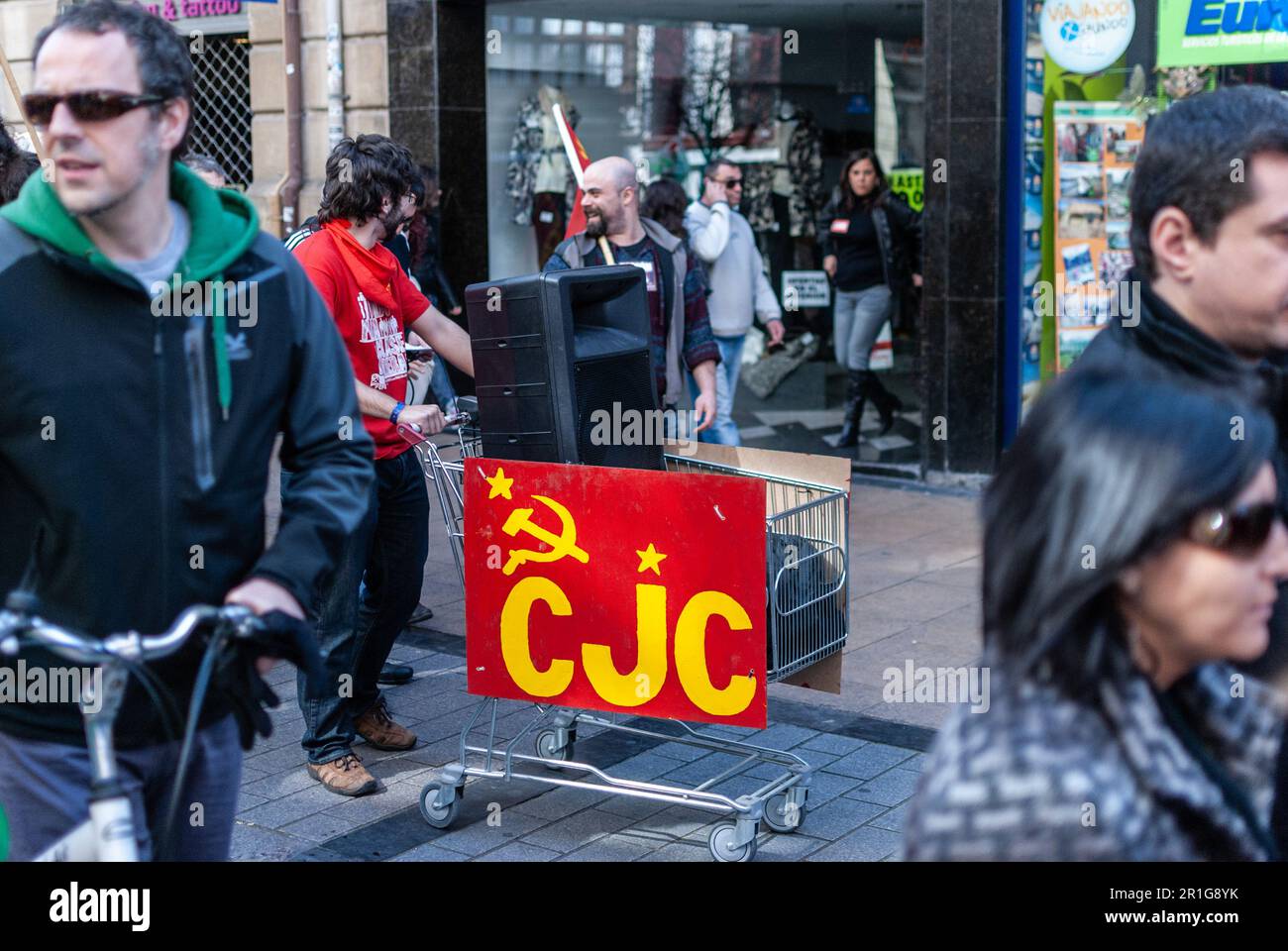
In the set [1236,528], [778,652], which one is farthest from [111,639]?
[778,652]

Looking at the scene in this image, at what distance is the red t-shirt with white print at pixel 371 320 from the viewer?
5.10m

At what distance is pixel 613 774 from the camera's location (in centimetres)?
525

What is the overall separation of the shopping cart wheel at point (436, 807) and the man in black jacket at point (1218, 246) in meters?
2.80

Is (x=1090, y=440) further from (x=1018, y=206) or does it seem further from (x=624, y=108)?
(x=624, y=108)

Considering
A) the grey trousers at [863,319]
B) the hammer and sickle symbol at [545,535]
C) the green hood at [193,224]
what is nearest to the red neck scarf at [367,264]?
the hammer and sickle symbol at [545,535]

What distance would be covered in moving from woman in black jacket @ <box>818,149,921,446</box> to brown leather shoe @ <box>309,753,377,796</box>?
6.56 meters

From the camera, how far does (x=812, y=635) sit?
460cm

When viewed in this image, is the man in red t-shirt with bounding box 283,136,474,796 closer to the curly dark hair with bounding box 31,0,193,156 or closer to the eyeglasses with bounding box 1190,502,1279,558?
the curly dark hair with bounding box 31,0,193,156

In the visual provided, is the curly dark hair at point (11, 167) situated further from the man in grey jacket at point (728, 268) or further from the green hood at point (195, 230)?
the man in grey jacket at point (728, 268)

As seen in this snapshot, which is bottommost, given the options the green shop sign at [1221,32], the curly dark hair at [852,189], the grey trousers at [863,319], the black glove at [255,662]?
the black glove at [255,662]

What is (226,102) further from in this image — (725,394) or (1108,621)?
(1108,621)

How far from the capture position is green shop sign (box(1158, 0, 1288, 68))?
26.4 feet

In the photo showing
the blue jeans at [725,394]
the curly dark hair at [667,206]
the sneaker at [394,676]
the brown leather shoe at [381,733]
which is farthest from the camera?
the blue jeans at [725,394]

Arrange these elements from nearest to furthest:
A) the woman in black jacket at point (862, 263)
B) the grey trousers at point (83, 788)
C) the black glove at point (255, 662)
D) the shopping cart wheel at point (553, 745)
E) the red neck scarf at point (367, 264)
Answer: the black glove at point (255, 662)
the grey trousers at point (83, 788)
the red neck scarf at point (367, 264)
the shopping cart wheel at point (553, 745)
the woman in black jacket at point (862, 263)
